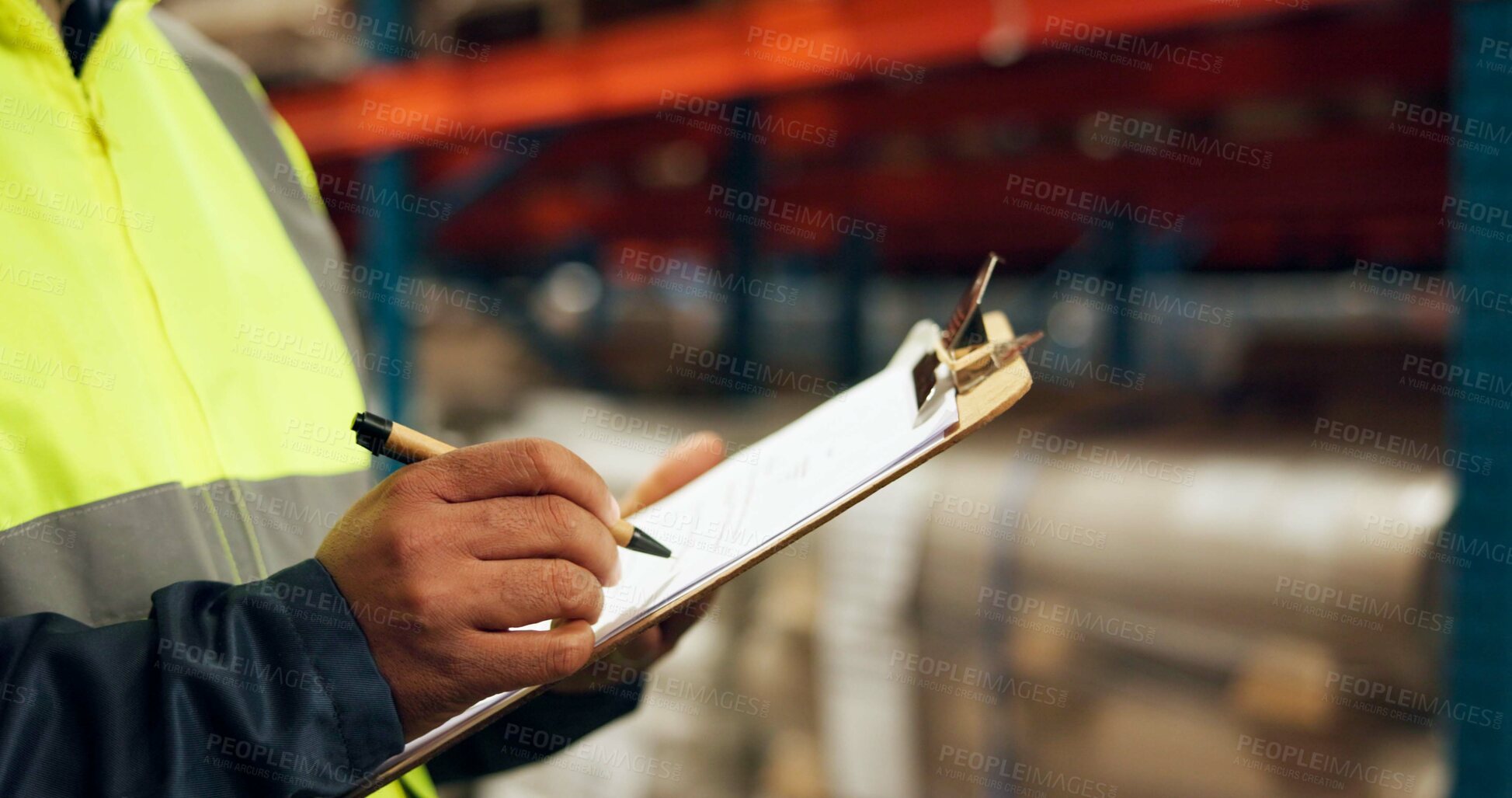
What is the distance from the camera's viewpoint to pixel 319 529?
100cm

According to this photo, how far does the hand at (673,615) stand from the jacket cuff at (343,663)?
413 millimetres

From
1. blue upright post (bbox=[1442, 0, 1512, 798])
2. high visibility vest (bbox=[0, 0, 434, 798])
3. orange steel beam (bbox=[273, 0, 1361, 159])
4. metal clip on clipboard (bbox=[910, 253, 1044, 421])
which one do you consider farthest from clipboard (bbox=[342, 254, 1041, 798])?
orange steel beam (bbox=[273, 0, 1361, 159])

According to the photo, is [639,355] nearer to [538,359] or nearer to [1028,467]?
[538,359]

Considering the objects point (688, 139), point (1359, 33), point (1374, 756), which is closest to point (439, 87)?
point (688, 139)

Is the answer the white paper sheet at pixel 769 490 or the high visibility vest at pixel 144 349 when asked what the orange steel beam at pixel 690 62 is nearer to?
the white paper sheet at pixel 769 490

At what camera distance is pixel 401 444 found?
0.72 m

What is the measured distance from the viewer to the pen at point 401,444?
70cm

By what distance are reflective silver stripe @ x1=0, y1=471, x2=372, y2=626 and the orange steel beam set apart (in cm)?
172

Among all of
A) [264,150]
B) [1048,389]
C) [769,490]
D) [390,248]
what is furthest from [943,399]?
[390,248]

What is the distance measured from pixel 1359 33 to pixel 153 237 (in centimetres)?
270

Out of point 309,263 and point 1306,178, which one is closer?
point 309,263

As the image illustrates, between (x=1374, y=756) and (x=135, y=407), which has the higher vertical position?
(x=135, y=407)

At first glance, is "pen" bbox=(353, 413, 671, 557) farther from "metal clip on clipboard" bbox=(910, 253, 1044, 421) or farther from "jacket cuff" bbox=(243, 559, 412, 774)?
"metal clip on clipboard" bbox=(910, 253, 1044, 421)

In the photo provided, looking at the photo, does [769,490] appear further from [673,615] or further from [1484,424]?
[1484,424]
